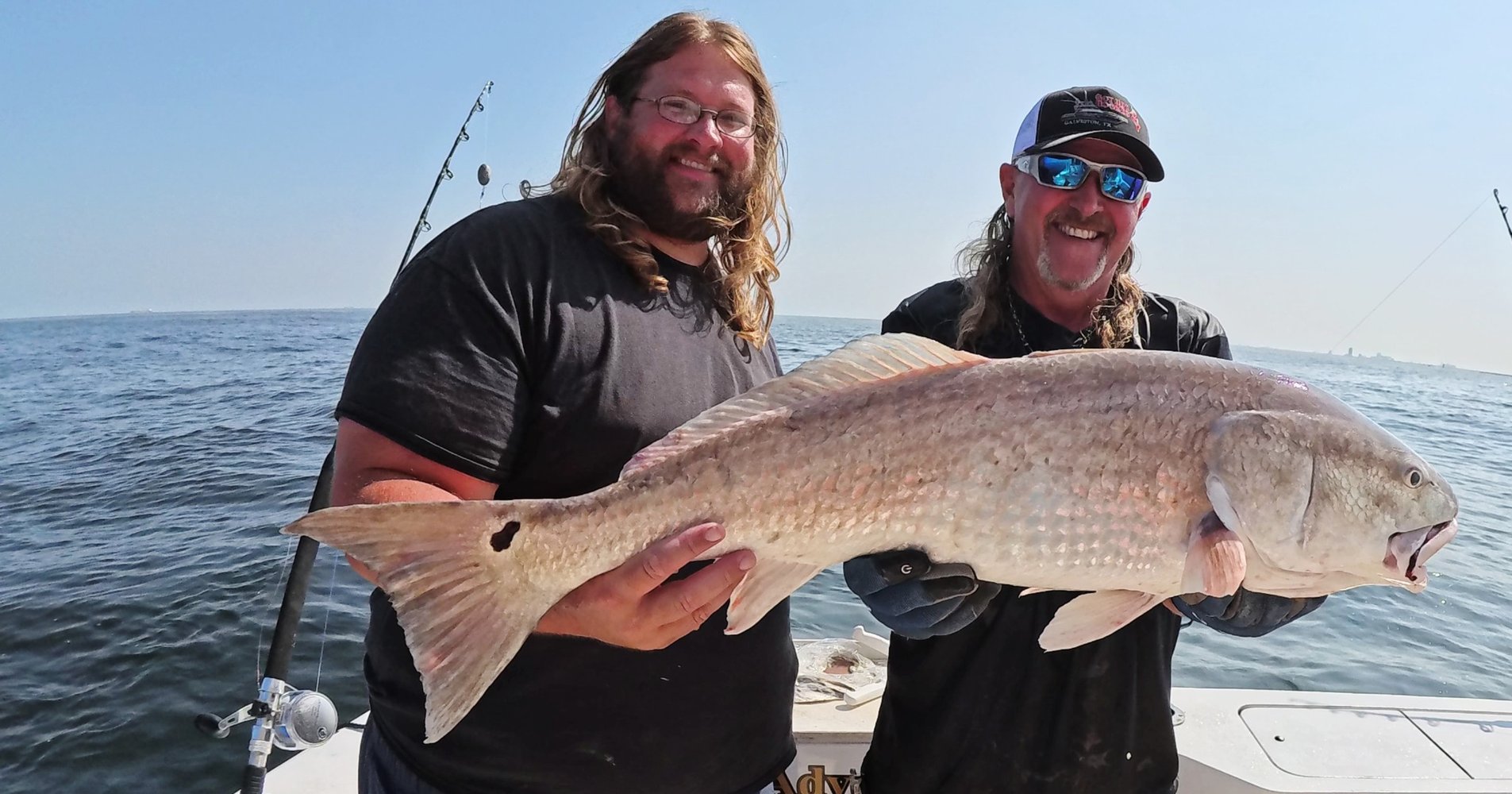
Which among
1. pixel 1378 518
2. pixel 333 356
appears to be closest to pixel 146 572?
pixel 1378 518

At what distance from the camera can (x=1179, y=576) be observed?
7.73 ft

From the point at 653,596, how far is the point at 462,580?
46cm

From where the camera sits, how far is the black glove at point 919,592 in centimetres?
238

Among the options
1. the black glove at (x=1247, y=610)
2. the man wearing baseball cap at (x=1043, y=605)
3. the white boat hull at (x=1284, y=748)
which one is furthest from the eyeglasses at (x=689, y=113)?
the white boat hull at (x=1284, y=748)

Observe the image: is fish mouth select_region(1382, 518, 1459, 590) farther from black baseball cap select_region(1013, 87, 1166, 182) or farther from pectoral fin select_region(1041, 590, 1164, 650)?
black baseball cap select_region(1013, 87, 1166, 182)

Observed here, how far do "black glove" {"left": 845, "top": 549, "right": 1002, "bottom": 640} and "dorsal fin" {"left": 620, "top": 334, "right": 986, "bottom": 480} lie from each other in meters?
0.52

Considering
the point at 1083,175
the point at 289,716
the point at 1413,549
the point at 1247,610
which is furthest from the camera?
the point at 289,716

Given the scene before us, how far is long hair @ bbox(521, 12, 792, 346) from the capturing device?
108 inches

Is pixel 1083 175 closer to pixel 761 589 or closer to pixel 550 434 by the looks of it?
pixel 761 589

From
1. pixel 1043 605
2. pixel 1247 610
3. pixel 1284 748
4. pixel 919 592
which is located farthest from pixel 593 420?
pixel 1284 748

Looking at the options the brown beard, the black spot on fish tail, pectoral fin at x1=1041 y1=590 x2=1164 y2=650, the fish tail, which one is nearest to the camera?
the fish tail

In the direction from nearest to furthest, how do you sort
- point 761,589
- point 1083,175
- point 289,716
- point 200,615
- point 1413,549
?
point 761,589, point 1413,549, point 1083,175, point 289,716, point 200,615

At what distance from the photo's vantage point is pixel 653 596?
2117 mm

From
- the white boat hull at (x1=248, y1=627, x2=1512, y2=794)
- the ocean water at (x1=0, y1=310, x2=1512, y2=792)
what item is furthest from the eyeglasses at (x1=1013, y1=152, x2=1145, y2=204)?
the ocean water at (x1=0, y1=310, x2=1512, y2=792)
